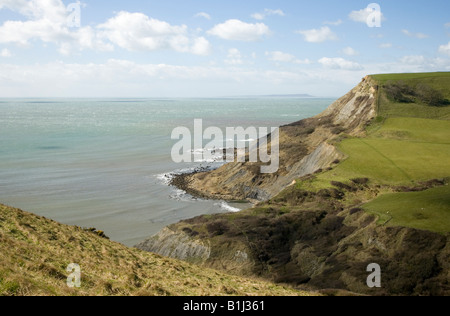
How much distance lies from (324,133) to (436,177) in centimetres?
2556

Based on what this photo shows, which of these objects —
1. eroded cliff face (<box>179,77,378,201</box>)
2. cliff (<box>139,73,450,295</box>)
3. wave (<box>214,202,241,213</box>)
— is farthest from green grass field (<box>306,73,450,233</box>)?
wave (<box>214,202,241,213</box>)

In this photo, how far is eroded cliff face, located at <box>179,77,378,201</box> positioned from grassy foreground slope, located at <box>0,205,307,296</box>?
97.7 feet

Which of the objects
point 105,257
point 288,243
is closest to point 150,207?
point 288,243

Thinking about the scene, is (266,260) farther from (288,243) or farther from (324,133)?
(324,133)

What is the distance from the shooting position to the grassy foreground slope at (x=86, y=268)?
43.0ft

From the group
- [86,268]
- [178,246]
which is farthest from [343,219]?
[86,268]

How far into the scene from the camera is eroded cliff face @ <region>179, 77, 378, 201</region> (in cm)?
5053

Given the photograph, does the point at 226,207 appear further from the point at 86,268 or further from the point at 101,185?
the point at 86,268

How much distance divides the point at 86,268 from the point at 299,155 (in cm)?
4354

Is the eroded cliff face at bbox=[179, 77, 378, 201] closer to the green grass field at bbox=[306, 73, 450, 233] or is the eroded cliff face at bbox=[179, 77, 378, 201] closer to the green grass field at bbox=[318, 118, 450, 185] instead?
the green grass field at bbox=[306, 73, 450, 233]

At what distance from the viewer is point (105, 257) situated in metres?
19.9

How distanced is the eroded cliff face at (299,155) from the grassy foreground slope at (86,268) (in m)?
29.8

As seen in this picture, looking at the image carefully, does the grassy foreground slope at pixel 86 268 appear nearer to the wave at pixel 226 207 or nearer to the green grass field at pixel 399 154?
the wave at pixel 226 207

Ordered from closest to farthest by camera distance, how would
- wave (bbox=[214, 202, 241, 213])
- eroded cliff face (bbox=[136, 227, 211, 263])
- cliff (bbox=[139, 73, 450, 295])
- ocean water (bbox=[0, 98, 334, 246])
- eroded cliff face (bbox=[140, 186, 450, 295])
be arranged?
eroded cliff face (bbox=[140, 186, 450, 295]) < cliff (bbox=[139, 73, 450, 295]) < eroded cliff face (bbox=[136, 227, 211, 263]) < ocean water (bbox=[0, 98, 334, 246]) < wave (bbox=[214, 202, 241, 213])
